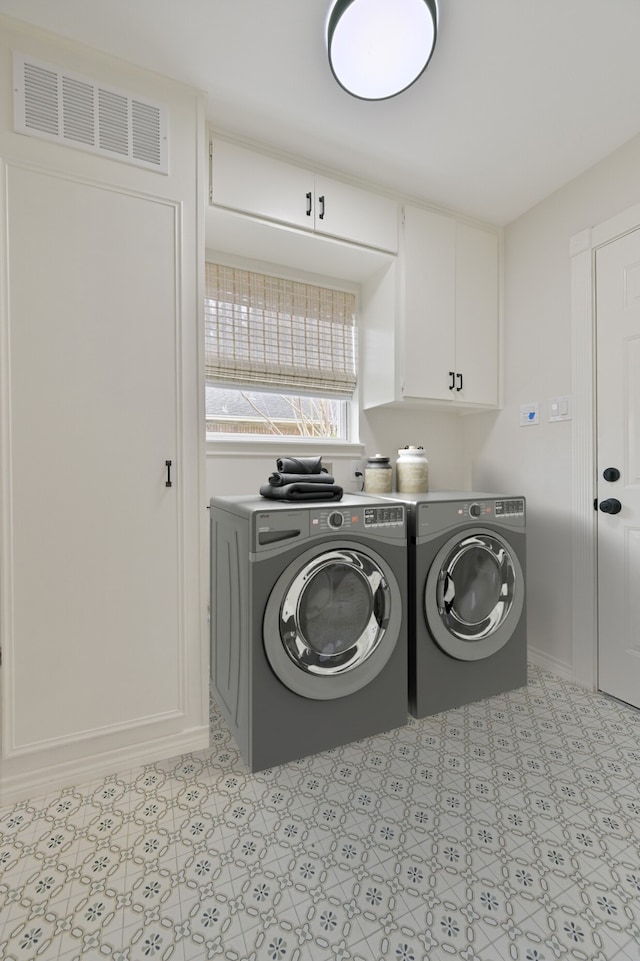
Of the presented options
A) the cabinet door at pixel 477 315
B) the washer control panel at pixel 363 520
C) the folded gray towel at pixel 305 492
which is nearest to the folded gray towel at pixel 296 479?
the folded gray towel at pixel 305 492

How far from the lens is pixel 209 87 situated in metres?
1.74

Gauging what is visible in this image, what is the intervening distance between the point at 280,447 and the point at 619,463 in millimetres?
1675

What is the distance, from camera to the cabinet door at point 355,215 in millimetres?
2180

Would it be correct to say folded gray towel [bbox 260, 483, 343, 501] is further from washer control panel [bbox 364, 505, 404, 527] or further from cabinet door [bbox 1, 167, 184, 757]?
cabinet door [bbox 1, 167, 184, 757]

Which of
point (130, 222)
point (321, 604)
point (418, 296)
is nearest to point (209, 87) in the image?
point (130, 222)

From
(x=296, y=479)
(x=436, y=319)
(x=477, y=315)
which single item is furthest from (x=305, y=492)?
(x=477, y=315)

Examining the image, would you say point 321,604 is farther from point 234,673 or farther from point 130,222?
point 130,222

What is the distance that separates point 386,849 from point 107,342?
6.18 feet

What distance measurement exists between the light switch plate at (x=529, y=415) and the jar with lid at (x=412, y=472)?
2.12 feet

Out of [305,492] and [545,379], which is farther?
[545,379]

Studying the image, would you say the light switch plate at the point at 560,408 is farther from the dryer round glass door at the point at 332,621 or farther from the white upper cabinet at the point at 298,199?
the dryer round glass door at the point at 332,621

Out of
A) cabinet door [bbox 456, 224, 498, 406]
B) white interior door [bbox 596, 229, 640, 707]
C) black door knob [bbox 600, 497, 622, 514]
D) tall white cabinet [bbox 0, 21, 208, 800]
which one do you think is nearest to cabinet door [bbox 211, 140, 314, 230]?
tall white cabinet [bbox 0, 21, 208, 800]

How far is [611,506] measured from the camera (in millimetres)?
2082

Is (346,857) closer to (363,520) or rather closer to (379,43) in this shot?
(363,520)
